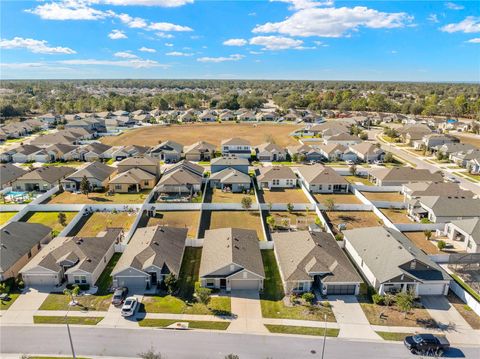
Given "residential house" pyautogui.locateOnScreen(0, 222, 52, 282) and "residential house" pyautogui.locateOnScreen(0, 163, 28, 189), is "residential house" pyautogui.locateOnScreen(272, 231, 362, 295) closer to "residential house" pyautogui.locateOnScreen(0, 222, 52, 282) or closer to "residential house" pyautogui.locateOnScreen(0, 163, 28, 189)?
"residential house" pyautogui.locateOnScreen(0, 222, 52, 282)

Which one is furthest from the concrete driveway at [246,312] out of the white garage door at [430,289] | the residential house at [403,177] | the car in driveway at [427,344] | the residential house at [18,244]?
the residential house at [403,177]

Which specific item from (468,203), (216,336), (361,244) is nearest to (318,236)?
(361,244)

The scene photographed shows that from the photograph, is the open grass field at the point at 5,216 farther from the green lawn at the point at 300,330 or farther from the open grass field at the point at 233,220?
the green lawn at the point at 300,330

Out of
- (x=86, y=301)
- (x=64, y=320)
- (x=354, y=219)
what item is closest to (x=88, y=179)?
(x=86, y=301)

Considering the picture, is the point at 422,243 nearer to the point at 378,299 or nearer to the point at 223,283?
the point at 378,299

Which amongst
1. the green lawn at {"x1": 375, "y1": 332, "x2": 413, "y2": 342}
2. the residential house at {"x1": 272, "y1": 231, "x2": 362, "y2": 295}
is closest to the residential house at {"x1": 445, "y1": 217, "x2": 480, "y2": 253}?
the residential house at {"x1": 272, "y1": 231, "x2": 362, "y2": 295}

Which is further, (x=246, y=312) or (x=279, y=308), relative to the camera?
(x=279, y=308)
